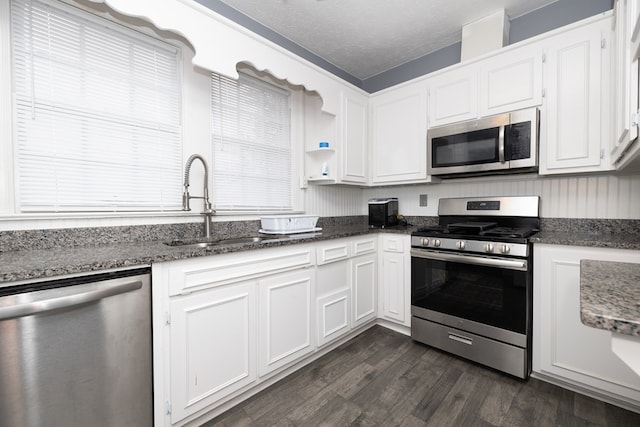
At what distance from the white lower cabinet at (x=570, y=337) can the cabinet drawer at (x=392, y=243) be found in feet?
3.13

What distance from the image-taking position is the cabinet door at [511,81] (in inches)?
79.7

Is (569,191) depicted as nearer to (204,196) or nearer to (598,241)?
(598,241)

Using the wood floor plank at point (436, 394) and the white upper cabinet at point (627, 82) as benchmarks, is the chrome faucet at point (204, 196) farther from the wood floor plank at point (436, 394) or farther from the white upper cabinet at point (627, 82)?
the white upper cabinet at point (627, 82)

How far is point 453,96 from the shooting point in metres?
2.41

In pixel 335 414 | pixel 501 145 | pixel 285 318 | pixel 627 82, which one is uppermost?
pixel 627 82

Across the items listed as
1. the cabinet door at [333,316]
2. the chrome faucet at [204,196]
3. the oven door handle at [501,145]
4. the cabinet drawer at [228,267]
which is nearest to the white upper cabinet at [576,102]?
the oven door handle at [501,145]

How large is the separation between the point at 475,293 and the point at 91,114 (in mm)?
2691

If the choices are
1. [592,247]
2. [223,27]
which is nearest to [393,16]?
[223,27]

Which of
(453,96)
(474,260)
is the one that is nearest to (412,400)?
(474,260)

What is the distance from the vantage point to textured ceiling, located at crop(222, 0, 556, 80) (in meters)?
2.16

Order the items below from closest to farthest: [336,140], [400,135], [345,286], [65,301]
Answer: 1. [65,301]
2. [345,286]
3. [336,140]
4. [400,135]

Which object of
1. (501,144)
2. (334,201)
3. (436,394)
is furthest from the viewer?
(334,201)

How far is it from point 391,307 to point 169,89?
247cm

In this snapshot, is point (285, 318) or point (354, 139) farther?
point (354, 139)
